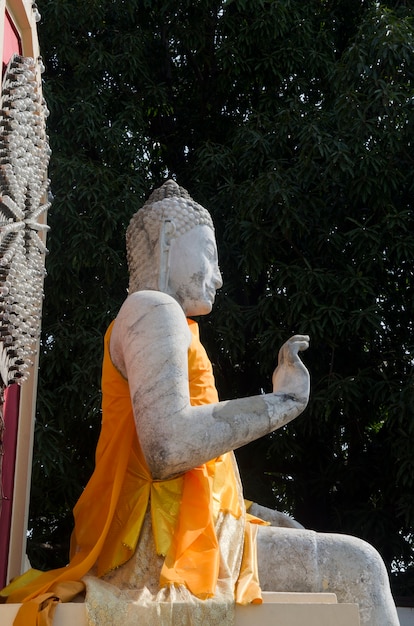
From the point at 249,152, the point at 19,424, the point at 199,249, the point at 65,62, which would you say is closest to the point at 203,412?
the point at 199,249

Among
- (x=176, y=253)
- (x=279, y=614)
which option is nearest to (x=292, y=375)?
(x=176, y=253)

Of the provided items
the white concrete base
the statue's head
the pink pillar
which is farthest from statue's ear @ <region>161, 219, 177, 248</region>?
the white concrete base

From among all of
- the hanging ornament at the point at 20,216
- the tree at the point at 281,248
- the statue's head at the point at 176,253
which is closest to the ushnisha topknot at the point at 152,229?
the statue's head at the point at 176,253

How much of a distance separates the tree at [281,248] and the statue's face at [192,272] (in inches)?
135

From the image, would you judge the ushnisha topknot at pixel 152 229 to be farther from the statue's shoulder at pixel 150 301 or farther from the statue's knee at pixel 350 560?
the statue's knee at pixel 350 560

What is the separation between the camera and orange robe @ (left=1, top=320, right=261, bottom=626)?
3.38 m

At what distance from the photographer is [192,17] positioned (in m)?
9.24

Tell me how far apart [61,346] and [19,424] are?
3180 millimetres

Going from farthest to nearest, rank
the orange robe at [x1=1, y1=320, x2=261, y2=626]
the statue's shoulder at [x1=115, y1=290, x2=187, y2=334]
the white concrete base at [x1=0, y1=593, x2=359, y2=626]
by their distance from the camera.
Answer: the statue's shoulder at [x1=115, y1=290, x2=187, y2=334], the orange robe at [x1=1, y1=320, x2=261, y2=626], the white concrete base at [x1=0, y1=593, x2=359, y2=626]

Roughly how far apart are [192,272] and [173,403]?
28.0 inches

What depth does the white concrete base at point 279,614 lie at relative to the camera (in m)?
3.25

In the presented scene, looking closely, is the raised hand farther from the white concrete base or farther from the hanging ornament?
the hanging ornament

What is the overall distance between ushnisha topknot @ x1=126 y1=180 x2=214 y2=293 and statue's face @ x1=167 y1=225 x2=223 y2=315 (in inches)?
1.6

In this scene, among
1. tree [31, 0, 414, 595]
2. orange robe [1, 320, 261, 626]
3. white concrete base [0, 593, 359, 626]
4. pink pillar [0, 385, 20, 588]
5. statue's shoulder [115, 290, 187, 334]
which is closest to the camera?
white concrete base [0, 593, 359, 626]
